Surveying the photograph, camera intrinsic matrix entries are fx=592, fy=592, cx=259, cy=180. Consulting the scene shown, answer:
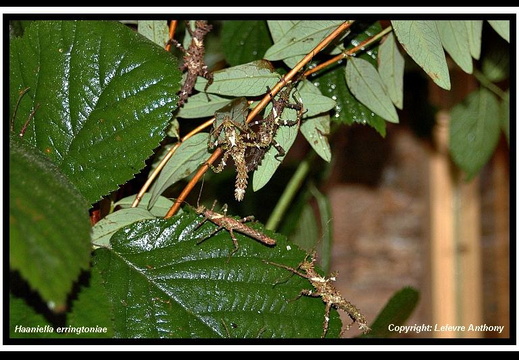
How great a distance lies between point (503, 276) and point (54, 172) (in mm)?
1349

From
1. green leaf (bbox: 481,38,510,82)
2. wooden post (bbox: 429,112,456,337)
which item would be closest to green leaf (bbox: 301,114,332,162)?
green leaf (bbox: 481,38,510,82)

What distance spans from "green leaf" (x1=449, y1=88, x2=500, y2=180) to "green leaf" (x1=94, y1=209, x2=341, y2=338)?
0.65 m

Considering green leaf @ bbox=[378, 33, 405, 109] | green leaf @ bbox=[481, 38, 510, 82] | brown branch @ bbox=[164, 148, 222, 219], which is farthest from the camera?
green leaf @ bbox=[481, 38, 510, 82]

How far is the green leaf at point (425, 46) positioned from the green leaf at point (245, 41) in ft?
0.69

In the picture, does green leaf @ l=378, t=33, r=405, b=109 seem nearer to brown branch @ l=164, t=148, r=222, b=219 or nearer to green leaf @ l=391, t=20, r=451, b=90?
green leaf @ l=391, t=20, r=451, b=90

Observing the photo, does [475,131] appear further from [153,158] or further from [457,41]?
[153,158]

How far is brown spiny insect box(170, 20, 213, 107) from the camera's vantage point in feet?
2.22

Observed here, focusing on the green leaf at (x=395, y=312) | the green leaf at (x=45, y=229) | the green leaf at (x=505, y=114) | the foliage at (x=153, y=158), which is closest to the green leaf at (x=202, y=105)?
the foliage at (x=153, y=158)

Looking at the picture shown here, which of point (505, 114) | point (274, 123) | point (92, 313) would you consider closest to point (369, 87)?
point (274, 123)

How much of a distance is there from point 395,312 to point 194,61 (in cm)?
42

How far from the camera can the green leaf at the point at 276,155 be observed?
2.14 feet

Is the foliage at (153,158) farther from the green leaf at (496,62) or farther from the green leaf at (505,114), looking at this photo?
the green leaf at (505,114)
